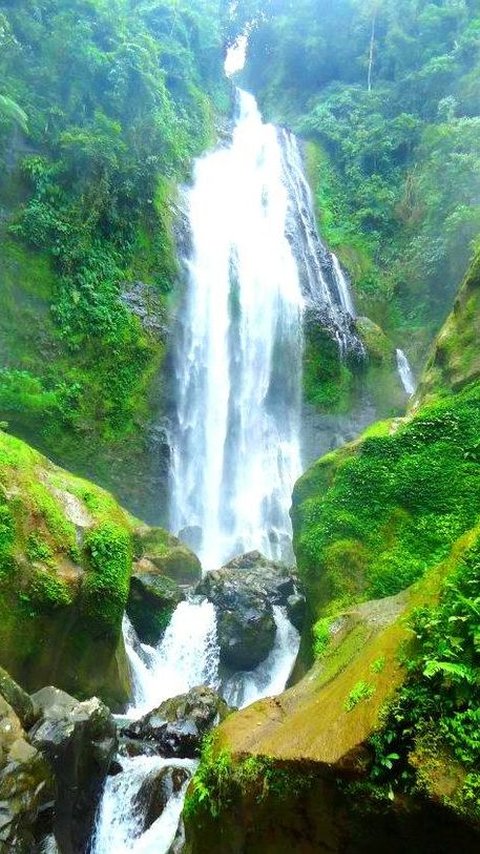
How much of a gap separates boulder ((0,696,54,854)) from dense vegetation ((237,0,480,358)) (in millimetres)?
21175

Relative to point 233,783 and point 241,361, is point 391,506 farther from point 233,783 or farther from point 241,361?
point 241,361

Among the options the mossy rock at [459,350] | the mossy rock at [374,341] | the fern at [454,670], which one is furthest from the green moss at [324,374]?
the fern at [454,670]

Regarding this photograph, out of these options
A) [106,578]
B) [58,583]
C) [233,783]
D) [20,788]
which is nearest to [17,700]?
[20,788]

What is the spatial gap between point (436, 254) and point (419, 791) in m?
24.2

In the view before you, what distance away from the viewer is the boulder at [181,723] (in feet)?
23.6

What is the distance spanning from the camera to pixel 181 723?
24.7 ft

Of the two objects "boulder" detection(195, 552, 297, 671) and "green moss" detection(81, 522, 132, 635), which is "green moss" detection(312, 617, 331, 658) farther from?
"boulder" detection(195, 552, 297, 671)

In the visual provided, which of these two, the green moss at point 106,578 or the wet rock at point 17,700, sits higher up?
the green moss at point 106,578

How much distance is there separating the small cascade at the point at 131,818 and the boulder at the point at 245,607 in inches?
166

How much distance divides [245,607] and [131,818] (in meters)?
5.30

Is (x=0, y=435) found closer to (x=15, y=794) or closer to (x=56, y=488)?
(x=56, y=488)

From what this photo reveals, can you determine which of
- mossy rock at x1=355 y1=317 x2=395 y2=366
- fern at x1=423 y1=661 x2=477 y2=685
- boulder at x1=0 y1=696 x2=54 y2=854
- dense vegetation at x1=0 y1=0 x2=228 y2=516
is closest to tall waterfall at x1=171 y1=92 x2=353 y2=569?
mossy rock at x1=355 y1=317 x2=395 y2=366

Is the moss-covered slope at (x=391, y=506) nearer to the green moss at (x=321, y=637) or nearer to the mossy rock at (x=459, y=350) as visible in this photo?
the mossy rock at (x=459, y=350)

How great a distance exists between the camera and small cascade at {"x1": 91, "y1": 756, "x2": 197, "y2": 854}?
5898mm
